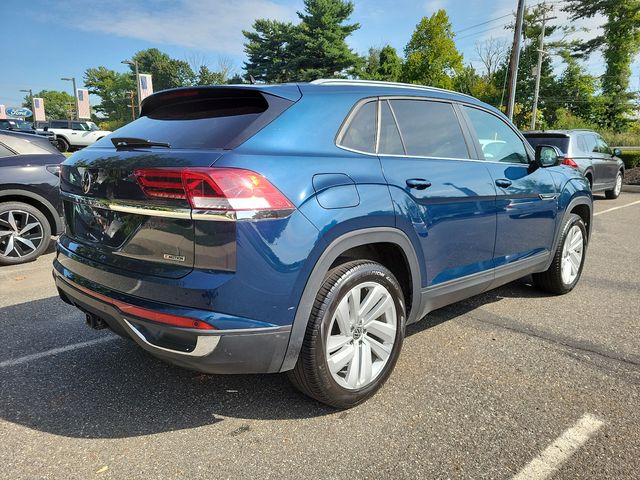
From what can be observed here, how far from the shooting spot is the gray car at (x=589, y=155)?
10062 mm

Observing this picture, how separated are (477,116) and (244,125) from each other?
202cm

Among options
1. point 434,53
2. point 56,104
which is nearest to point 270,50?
point 434,53

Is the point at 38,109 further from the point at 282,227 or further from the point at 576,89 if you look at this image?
the point at 282,227

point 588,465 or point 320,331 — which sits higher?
point 320,331

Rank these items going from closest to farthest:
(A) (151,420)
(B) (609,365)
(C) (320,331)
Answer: (C) (320,331) → (A) (151,420) → (B) (609,365)

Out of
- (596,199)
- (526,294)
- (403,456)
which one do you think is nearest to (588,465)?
(403,456)

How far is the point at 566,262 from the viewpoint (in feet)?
14.7

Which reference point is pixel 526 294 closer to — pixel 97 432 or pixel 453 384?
pixel 453 384

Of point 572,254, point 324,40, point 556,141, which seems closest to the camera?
point 572,254

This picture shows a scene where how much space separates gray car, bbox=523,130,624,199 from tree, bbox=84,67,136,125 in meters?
99.5

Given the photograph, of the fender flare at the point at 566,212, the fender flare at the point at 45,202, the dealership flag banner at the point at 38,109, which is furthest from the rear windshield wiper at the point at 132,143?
the dealership flag banner at the point at 38,109

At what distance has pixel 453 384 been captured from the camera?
9.21 feet

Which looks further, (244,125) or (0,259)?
(0,259)

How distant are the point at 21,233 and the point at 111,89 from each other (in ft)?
353
